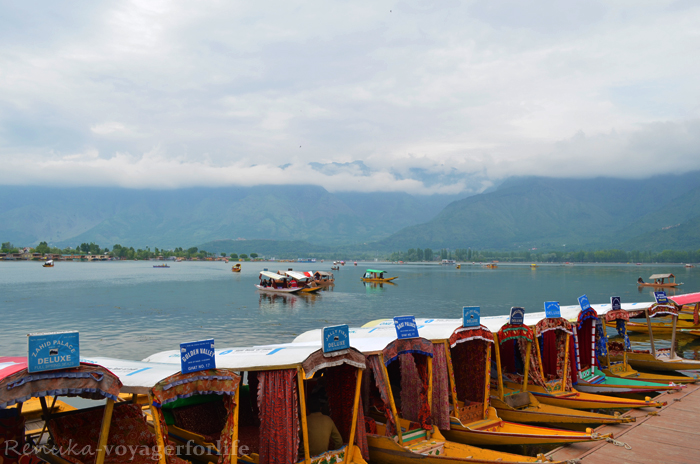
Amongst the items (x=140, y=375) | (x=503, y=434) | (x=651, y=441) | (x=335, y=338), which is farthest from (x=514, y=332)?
(x=140, y=375)

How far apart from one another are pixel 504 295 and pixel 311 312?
4573cm

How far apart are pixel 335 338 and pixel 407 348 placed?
9.86ft

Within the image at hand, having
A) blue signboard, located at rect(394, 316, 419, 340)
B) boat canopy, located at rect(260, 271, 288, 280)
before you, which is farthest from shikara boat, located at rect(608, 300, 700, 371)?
boat canopy, located at rect(260, 271, 288, 280)

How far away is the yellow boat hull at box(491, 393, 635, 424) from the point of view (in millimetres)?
15188

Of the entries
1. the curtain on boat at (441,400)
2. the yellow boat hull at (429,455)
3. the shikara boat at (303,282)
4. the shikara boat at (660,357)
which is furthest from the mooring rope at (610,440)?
the shikara boat at (303,282)

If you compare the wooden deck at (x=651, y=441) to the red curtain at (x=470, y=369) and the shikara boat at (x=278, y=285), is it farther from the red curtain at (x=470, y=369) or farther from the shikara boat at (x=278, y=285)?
the shikara boat at (x=278, y=285)

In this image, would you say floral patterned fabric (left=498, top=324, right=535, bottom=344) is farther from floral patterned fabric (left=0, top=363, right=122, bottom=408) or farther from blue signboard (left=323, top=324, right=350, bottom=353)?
floral patterned fabric (left=0, top=363, right=122, bottom=408)

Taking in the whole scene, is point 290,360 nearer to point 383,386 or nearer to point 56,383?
point 383,386

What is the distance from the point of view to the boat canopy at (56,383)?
848 centimetres

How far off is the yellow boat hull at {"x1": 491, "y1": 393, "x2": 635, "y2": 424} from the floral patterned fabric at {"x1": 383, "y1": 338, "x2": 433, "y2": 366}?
183 inches

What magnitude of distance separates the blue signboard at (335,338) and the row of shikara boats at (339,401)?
6.7 inches

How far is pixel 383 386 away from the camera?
497 inches

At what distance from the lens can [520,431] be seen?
551 inches

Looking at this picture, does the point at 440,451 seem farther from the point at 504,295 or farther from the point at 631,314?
the point at 504,295
